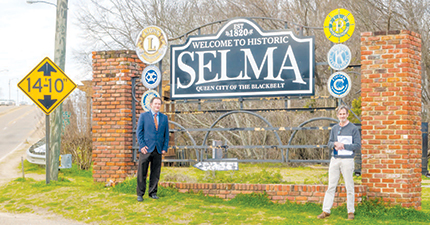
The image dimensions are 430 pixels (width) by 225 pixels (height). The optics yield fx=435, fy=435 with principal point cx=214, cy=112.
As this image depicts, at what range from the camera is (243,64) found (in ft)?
27.9

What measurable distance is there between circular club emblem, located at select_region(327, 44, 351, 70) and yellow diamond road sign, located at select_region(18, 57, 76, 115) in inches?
219

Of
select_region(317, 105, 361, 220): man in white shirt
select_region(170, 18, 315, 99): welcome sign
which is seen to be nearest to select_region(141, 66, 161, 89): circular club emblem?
select_region(170, 18, 315, 99): welcome sign

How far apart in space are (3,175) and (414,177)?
1493 cm

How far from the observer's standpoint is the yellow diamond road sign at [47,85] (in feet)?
30.8

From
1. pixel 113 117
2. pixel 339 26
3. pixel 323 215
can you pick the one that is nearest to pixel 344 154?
pixel 323 215

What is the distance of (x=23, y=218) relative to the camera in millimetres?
7121

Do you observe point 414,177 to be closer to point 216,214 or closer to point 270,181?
point 270,181

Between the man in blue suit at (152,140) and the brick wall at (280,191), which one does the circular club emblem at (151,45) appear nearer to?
the man in blue suit at (152,140)

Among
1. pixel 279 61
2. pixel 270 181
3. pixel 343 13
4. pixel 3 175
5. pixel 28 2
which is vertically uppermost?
pixel 28 2

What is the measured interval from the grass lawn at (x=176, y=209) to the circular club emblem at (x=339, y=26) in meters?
2.93

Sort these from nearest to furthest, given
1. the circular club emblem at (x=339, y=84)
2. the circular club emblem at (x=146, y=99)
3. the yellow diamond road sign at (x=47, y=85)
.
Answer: the circular club emblem at (x=339, y=84) < the circular club emblem at (x=146, y=99) < the yellow diamond road sign at (x=47, y=85)

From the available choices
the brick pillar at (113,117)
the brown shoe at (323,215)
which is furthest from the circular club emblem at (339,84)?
the brick pillar at (113,117)

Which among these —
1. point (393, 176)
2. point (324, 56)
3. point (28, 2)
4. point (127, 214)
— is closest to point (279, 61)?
point (393, 176)

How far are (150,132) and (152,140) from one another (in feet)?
0.47
